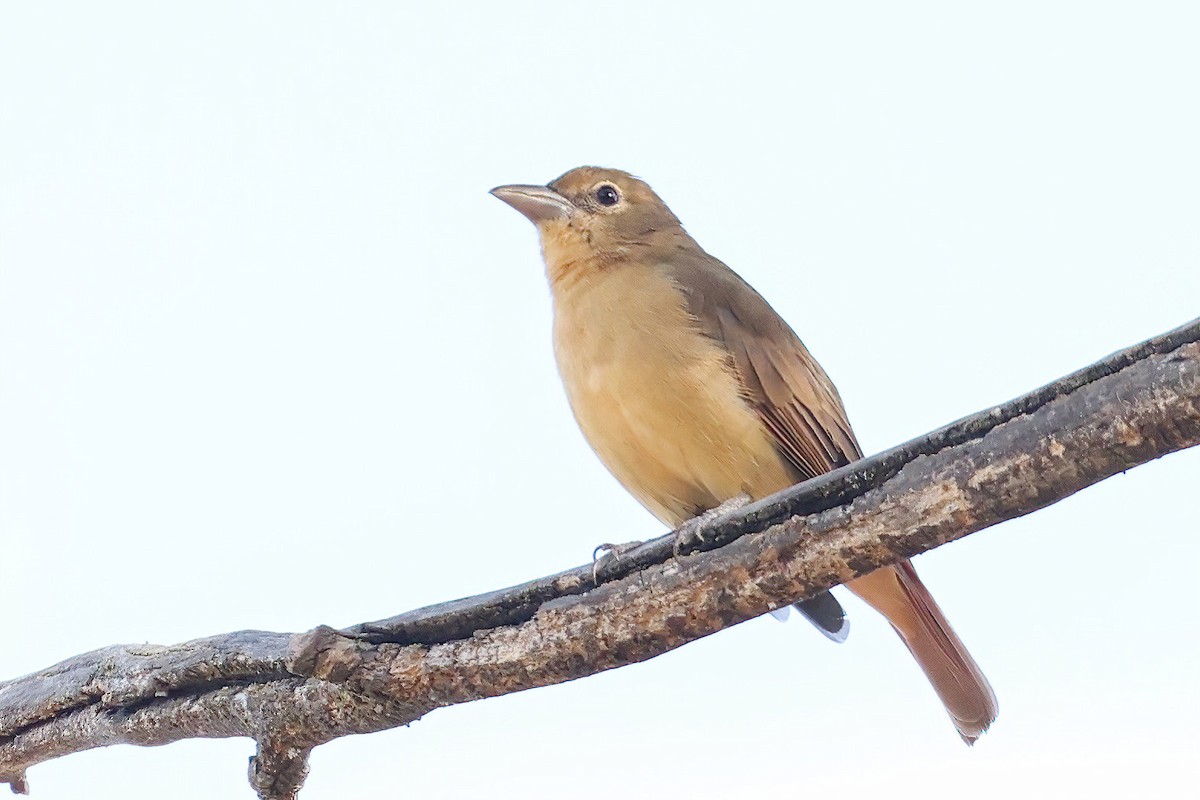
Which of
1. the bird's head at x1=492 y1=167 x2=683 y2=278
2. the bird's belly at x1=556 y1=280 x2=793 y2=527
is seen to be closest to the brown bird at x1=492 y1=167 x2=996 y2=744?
the bird's belly at x1=556 y1=280 x2=793 y2=527

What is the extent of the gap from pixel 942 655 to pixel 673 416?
1.18 meters

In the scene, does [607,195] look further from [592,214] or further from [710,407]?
[710,407]

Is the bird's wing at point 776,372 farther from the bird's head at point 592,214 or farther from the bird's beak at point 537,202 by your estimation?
the bird's beak at point 537,202

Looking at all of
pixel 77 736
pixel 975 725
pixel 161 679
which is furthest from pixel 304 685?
pixel 975 725

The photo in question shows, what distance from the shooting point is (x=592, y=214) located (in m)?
5.01

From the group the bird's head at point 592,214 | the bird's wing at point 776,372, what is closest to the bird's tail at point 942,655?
the bird's wing at point 776,372

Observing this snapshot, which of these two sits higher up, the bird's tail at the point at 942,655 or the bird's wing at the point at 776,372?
the bird's wing at the point at 776,372

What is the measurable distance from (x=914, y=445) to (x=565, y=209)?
2.55 metres

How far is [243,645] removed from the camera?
3.53 metres

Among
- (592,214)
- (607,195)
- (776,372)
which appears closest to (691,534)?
(776,372)

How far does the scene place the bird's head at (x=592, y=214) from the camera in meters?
4.85

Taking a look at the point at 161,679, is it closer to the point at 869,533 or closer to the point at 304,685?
the point at 304,685

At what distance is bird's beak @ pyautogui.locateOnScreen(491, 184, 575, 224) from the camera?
5012 millimetres

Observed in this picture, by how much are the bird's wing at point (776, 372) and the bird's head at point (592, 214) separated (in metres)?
0.36
